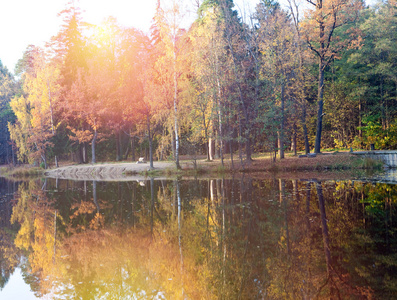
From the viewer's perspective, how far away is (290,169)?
24641mm

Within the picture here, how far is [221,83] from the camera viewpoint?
25953 mm

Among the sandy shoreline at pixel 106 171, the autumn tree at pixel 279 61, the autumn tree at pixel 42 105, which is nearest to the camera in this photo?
the autumn tree at pixel 279 61

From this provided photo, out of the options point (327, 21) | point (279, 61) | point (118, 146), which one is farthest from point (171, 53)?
point (118, 146)

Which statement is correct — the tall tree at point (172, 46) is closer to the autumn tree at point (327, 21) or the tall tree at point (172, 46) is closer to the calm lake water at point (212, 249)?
the autumn tree at point (327, 21)

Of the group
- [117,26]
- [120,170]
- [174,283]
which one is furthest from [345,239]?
[117,26]

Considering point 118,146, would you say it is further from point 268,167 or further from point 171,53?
point 268,167

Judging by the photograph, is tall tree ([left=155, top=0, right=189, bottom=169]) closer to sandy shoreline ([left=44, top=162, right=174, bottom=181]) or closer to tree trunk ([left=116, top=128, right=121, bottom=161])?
sandy shoreline ([left=44, top=162, right=174, bottom=181])

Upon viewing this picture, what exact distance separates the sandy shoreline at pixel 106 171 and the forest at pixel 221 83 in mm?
2088

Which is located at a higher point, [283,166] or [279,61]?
[279,61]

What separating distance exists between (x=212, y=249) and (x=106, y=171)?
26.3 m

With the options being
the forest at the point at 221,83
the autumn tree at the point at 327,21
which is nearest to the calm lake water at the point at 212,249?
the forest at the point at 221,83

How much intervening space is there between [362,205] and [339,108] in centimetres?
2492

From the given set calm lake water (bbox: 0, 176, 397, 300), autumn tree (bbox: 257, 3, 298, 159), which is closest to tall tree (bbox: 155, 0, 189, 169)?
autumn tree (bbox: 257, 3, 298, 159)

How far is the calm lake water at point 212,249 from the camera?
5.70 meters
